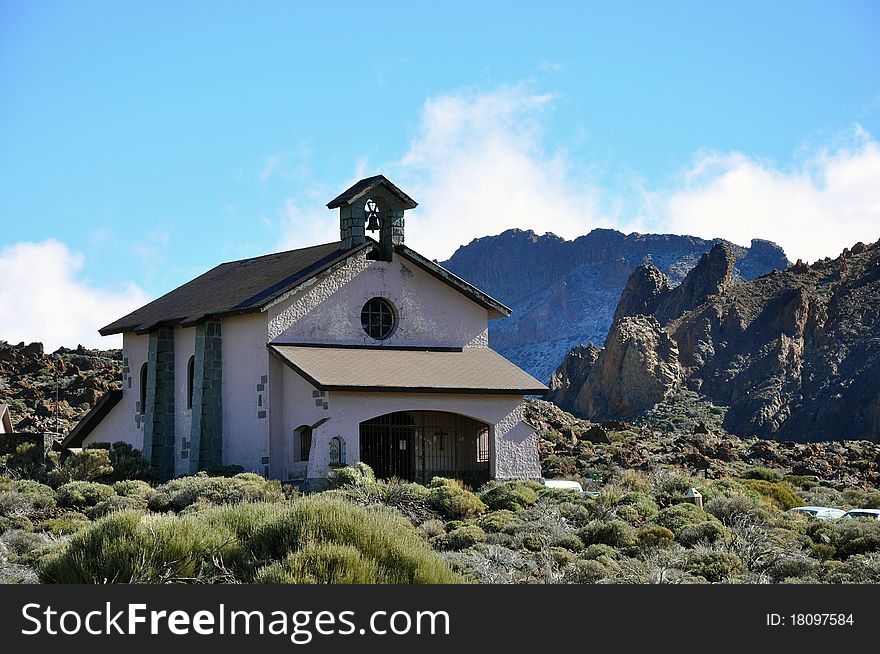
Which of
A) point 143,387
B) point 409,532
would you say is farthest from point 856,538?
point 143,387

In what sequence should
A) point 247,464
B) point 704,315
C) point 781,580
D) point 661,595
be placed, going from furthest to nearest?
point 704,315, point 247,464, point 781,580, point 661,595

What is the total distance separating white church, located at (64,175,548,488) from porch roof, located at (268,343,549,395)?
5 centimetres

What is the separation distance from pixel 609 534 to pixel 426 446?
10192 millimetres

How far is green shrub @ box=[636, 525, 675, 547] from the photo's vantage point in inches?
912

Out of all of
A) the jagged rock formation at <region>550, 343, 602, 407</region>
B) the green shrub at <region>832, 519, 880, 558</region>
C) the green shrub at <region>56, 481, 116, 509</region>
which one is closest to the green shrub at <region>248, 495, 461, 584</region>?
the green shrub at <region>832, 519, 880, 558</region>

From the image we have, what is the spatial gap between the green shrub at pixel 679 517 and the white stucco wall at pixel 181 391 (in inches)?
544

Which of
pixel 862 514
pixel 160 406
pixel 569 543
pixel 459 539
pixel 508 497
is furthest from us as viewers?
pixel 160 406

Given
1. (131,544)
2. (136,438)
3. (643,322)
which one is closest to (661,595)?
(131,544)

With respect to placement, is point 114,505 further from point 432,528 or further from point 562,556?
point 562,556

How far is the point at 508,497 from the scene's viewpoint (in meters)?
28.2

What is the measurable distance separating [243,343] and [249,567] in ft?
54.0

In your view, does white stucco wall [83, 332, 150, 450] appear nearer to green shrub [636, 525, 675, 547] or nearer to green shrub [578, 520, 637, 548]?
green shrub [578, 520, 637, 548]

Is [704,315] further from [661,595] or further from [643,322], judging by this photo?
[661,595]

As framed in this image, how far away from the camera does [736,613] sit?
567 inches
